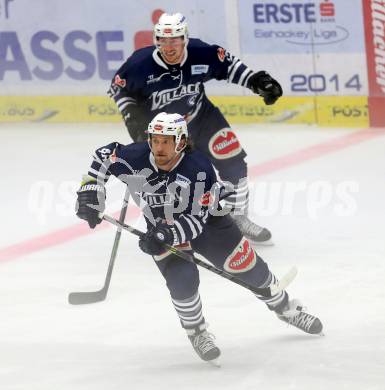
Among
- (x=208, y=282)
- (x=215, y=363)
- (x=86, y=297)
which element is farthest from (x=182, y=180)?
(x=208, y=282)

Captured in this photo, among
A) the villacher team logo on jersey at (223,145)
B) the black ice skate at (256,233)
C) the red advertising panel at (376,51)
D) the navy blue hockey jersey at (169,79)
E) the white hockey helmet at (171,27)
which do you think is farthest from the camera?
the red advertising panel at (376,51)

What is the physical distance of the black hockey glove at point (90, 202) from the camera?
20.4 feet

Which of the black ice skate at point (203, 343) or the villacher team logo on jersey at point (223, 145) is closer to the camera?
the black ice skate at point (203, 343)

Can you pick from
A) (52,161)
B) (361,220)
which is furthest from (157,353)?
(52,161)

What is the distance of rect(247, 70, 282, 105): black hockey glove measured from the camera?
7973mm

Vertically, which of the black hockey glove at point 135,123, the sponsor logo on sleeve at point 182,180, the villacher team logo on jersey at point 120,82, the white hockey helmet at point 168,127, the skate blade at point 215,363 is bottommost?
the skate blade at point 215,363

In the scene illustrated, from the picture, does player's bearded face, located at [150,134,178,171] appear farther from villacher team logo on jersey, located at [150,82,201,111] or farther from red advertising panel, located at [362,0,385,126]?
red advertising panel, located at [362,0,385,126]

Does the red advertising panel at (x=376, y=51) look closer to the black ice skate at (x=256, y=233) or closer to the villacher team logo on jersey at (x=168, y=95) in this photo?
the black ice skate at (x=256, y=233)

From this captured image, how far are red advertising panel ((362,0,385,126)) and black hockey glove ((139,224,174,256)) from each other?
576cm

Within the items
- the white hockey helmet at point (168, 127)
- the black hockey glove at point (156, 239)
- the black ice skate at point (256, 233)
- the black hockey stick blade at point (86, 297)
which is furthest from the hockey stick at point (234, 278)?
the black ice skate at point (256, 233)

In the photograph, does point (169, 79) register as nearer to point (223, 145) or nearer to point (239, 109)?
point (223, 145)

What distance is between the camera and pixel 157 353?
6453 mm

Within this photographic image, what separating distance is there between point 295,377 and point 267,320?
105cm

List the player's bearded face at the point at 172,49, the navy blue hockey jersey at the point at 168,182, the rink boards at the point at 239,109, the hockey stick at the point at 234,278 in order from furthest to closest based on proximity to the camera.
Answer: the rink boards at the point at 239,109, the player's bearded face at the point at 172,49, the hockey stick at the point at 234,278, the navy blue hockey jersey at the point at 168,182
